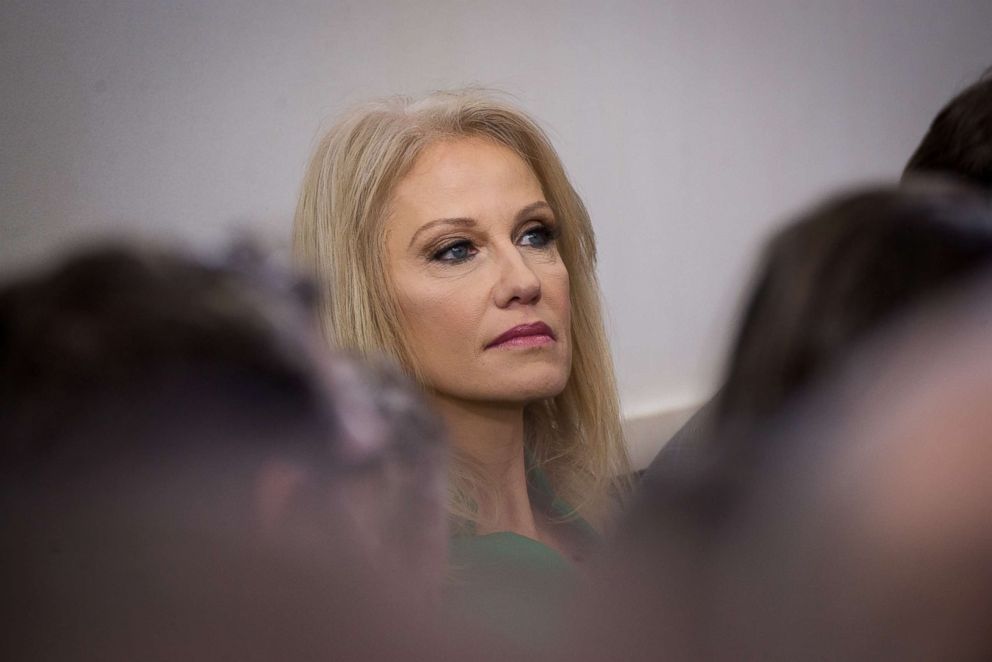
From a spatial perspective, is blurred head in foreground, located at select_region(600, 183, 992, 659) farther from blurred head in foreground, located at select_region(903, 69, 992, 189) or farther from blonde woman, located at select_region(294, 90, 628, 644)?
blurred head in foreground, located at select_region(903, 69, 992, 189)

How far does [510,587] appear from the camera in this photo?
594mm

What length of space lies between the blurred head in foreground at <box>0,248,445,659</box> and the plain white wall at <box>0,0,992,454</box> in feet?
0.75

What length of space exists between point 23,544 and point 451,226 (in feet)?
1.26

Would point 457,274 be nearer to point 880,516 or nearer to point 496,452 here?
point 496,452

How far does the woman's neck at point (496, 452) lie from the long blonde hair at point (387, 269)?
0.03 ft

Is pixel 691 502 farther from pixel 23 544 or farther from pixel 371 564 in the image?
pixel 23 544

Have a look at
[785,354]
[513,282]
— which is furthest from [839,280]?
[513,282]

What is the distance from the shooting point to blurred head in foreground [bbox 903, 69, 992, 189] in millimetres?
784

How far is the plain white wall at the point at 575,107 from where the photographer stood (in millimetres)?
628

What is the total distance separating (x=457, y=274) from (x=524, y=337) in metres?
0.06

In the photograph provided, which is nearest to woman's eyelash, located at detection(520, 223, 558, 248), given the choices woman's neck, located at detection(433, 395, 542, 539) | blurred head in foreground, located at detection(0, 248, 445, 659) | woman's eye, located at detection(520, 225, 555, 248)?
woman's eye, located at detection(520, 225, 555, 248)

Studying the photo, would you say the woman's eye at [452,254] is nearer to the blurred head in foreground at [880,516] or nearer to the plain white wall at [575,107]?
the plain white wall at [575,107]

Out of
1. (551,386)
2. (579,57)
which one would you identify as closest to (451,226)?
(551,386)

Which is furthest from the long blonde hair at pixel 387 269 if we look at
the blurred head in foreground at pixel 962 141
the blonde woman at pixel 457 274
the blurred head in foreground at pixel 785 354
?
the blurred head in foreground at pixel 962 141
